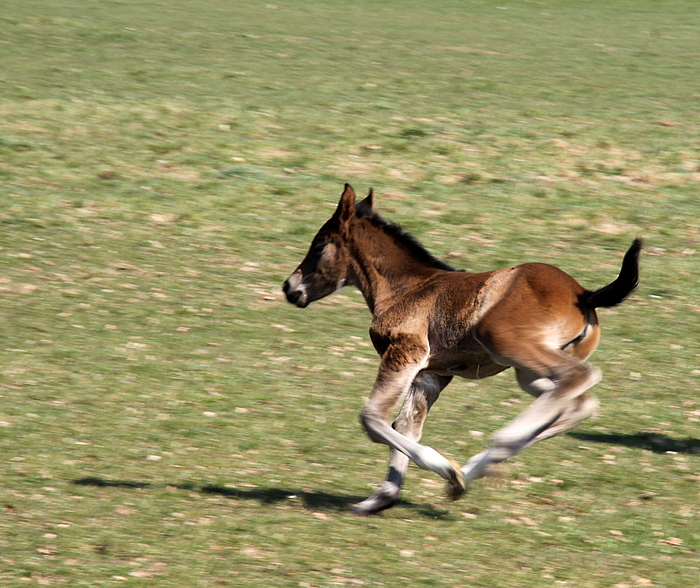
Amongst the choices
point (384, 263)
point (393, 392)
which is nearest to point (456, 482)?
point (393, 392)

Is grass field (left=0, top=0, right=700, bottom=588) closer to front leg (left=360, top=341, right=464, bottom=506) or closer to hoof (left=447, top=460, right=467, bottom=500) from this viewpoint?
hoof (left=447, top=460, right=467, bottom=500)

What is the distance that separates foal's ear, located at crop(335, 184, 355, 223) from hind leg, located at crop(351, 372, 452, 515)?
48.5 inches

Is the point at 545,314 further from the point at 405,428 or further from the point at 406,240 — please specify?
the point at 406,240

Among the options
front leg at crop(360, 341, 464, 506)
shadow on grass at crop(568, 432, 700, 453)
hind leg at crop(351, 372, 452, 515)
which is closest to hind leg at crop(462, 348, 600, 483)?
front leg at crop(360, 341, 464, 506)

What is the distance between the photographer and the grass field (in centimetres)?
625

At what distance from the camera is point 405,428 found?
672 centimetres

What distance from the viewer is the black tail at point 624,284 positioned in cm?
611

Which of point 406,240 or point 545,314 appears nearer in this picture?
point 545,314

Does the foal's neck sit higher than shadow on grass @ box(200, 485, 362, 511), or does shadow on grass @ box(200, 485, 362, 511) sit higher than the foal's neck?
the foal's neck

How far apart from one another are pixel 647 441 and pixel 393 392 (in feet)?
9.73

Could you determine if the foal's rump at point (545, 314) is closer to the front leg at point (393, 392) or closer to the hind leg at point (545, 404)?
the hind leg at point (545, 404)

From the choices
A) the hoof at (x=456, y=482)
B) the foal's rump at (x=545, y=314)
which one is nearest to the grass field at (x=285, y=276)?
the hoof at (x=456, y=482)

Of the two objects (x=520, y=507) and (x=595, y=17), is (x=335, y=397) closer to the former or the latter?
(x=520, y=507)

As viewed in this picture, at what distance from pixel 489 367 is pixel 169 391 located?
331cm
